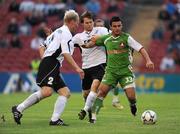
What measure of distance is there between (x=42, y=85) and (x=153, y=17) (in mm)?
26135

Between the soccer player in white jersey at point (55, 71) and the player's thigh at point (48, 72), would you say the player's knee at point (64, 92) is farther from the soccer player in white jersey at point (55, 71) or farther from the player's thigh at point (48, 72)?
the player's thigh at point (48, 72)

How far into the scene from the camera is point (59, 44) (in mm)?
13273

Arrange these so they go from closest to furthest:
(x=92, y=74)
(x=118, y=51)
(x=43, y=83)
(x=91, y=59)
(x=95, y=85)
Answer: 1. (x=43, y=83)
2. (x=118, y=51)
3. (x=95, y=85)
4. (x=92, y=74)
5. (x=91, y=59)

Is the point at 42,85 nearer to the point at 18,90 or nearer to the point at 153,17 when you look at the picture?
the point at 18,90

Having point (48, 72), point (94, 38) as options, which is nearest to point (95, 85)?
point (94, 38)

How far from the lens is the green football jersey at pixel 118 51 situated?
14.1m

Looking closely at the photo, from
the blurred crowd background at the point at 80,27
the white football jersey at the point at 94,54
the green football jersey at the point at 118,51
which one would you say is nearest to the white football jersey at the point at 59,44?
the green football jersey at the point at 118,51

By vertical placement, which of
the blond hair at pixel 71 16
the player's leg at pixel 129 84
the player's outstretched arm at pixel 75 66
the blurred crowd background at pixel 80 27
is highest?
the blurred crowd background at pixel 80 27

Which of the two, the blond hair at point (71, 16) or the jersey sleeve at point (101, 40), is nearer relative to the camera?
the blond hair at point (71, 16)

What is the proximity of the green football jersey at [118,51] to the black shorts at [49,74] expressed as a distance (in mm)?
1483

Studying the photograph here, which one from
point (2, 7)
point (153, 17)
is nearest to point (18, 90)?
point (2, 7)

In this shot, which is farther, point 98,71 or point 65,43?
point 98,71

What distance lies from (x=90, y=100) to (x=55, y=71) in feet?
5.38

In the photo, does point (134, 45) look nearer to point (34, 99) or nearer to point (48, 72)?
point (48, 72)
